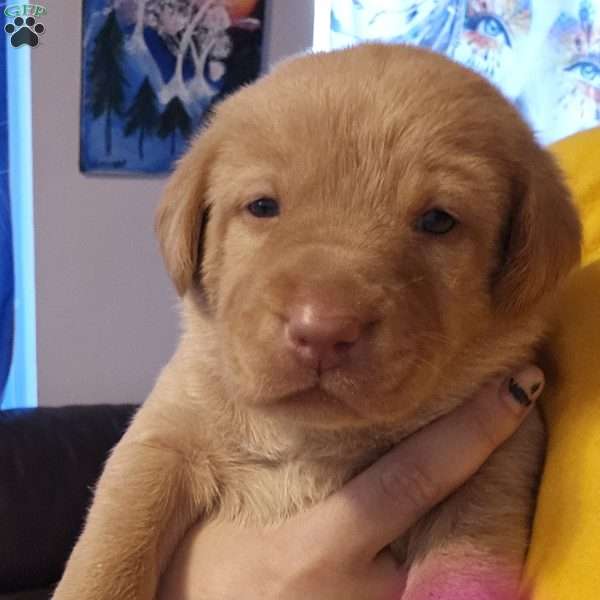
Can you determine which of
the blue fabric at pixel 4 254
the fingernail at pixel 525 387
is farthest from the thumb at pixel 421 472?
the blue fabric at pixel 4 254

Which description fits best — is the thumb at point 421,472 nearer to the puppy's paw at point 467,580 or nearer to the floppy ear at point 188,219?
the puppy's paw at point 467,580

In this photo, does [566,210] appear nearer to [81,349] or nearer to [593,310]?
[593,310]

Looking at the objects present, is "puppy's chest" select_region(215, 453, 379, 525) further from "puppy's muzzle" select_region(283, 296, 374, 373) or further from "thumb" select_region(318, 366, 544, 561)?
"puppy's muzzle" select_region(283, 296, 374, 373)

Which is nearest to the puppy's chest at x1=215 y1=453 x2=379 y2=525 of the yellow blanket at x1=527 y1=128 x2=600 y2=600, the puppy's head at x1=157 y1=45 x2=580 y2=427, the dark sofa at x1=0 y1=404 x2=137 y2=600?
the puppy's head at x1=157 y1=45 x2=580 y2=427

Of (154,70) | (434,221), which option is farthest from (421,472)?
(154,70)

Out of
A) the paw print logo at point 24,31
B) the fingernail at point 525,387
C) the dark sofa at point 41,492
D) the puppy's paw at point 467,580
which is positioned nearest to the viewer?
the puppy's paw at point 467,580

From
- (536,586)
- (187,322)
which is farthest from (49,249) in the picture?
(536,586)
